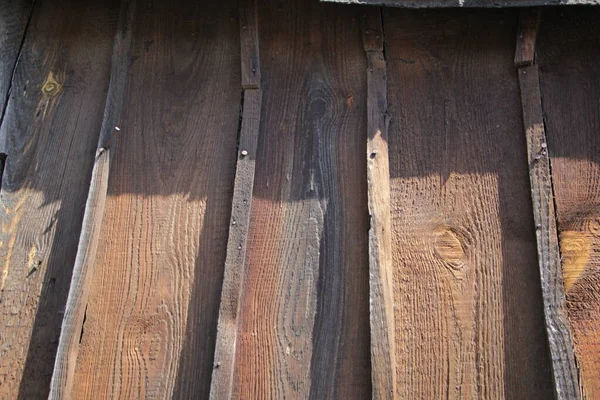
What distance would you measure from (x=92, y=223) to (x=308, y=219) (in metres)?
0.76

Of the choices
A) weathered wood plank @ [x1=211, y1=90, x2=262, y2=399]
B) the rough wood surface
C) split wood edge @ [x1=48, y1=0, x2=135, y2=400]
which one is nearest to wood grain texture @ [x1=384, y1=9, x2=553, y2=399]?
the rough wood surface

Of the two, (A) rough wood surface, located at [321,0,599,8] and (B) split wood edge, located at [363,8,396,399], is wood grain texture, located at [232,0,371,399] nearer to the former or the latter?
(B) split wood edge, located at [363,8,396,399]

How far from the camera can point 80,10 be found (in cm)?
295

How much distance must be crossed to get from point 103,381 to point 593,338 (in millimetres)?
1598

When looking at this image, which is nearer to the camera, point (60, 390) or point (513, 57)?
point (60, 390)

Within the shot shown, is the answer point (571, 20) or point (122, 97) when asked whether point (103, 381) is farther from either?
point (571, 20)

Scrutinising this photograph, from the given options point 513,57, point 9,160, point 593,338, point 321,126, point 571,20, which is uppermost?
point 571,20

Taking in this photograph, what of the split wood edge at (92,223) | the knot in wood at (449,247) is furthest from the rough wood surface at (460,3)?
the split wood edge at (92,223)

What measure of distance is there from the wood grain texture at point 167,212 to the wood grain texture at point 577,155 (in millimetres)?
1169

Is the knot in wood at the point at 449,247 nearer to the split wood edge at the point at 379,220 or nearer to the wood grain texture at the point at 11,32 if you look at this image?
the split wood edge at the point at 379,220

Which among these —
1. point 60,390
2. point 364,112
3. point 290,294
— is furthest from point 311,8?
point 60,390

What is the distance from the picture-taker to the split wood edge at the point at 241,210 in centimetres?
225

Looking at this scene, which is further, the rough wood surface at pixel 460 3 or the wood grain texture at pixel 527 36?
the wood grain texture at pixel 527 36

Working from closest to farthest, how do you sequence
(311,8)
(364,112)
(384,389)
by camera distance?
(384,389) < (364,112) < (311,8)
